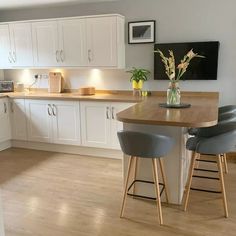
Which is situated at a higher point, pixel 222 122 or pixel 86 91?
pixel 86 91

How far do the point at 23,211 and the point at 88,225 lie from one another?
2.44ft

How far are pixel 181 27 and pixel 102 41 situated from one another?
1.22 metres

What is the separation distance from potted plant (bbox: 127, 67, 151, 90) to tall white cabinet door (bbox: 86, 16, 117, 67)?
0.35 meters

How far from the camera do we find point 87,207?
113 inches

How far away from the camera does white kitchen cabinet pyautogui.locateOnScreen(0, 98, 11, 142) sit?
4.69 meters

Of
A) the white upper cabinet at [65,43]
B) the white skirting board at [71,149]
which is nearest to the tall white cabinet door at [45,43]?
the white upper cabinet at [65,43]

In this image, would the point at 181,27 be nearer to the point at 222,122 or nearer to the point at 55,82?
the point at 222,122

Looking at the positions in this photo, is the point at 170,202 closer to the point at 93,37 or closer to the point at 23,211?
the point at 23,211

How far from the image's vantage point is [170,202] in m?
2.89

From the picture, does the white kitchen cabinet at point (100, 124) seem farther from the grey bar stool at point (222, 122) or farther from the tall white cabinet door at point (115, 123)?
the grey bar stool at point (222, 122)

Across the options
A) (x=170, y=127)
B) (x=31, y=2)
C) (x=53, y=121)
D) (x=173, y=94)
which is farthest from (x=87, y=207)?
(x=31, y=2)

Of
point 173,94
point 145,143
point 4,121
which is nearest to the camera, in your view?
point 145,143

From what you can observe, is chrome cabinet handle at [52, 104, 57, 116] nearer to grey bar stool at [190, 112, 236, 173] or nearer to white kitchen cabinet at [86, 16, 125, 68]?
white kitchen cabinet at [86, 16, 125, 68]

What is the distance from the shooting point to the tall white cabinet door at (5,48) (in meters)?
4.88
